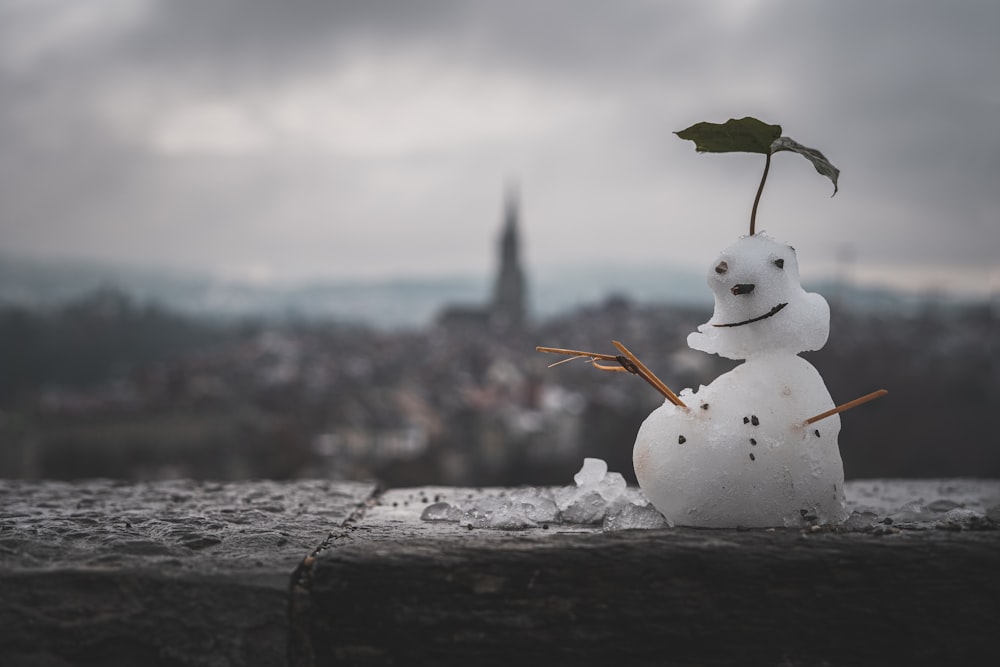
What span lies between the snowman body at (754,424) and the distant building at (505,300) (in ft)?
209

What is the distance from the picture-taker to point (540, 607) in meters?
1.84

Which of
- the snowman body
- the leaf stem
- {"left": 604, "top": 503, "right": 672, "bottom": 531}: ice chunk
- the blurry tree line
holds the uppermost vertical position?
the leaf stem

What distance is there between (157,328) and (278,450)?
32056 millimetres

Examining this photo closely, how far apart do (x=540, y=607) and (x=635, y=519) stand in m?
0.51

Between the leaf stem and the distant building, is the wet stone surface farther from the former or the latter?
the distant building

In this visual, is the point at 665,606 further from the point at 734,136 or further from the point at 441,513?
the point at 734,136

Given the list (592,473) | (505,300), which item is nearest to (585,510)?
(592,473)

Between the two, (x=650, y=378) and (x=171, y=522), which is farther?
(x=171, y=522)

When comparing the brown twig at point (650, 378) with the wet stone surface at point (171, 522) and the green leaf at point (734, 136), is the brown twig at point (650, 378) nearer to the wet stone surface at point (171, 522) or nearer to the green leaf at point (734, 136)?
the green leaf at point (734, 136)

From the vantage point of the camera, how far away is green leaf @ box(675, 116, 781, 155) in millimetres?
2156

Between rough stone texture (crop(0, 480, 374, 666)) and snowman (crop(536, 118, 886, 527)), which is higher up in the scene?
snowman (crop(536, 118, 886, 527))

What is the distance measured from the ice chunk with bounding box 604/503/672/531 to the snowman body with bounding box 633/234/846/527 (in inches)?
2.0

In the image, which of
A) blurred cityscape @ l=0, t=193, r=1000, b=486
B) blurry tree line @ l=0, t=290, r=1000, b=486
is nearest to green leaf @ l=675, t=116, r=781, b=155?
blurred cityscape @ l=0, t=193, r=1000, b=486

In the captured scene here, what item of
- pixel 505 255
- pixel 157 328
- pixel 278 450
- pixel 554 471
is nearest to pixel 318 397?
Answer: pixel 278 450
